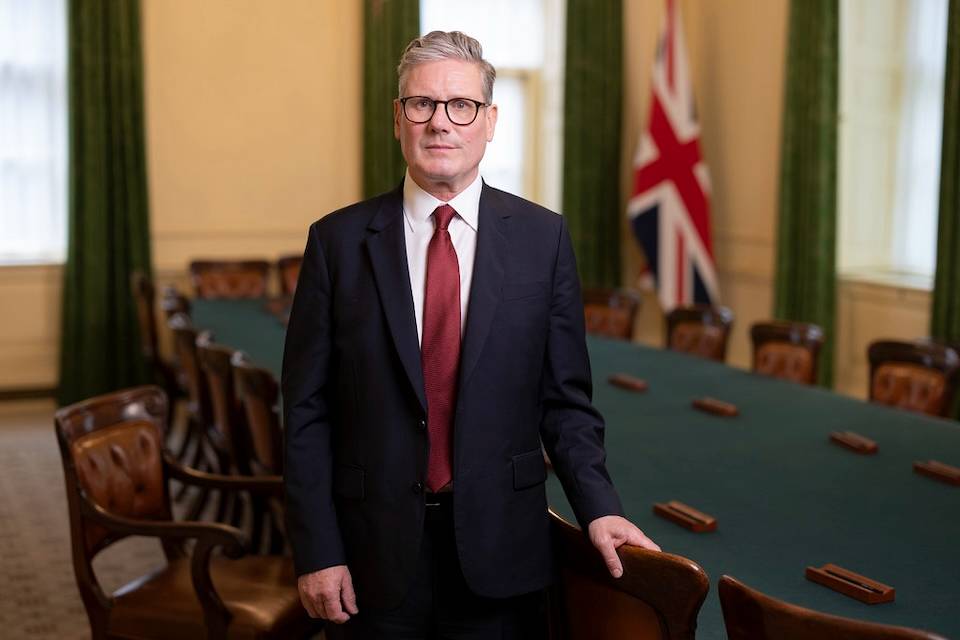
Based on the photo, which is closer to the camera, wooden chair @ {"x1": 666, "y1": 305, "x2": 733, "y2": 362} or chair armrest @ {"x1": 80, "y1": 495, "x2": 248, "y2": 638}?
chair armrest @ {"x1": 80, "y1": 495, "x2": 248, "y2": 638}

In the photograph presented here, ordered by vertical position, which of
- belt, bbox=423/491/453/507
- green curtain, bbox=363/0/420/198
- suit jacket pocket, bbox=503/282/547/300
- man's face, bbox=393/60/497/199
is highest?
green curtain, bbox=363/0/420/198

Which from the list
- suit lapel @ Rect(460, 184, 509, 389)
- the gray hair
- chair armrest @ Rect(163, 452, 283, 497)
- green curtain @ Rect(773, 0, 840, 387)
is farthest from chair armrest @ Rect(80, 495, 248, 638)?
green curtain @ Rect(773, 0, 840, 387)

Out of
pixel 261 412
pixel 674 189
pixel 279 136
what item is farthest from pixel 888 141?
pixel 261 412

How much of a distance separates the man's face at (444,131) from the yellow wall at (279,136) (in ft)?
19.5

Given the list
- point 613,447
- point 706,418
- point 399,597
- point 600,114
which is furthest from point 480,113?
point 600,114

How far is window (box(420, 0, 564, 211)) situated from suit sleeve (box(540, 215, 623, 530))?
6409 mm

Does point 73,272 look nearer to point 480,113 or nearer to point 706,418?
point 706,418

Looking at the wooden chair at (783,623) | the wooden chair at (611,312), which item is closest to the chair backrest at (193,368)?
the wooden chair at (611,312)

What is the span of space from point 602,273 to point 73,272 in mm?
3844

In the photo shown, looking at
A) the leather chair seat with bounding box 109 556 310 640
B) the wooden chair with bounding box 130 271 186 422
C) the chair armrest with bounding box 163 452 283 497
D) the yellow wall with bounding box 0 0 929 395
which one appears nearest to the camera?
the leather chair seat with bounding box 109 556 310 640

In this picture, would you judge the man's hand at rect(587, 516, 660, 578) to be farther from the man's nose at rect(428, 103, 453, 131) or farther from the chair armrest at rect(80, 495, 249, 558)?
the chair armrest at rect(80, 495, 249, 558)

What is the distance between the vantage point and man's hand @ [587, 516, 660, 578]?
5.56 ft

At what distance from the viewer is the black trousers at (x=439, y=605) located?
1.85 metres

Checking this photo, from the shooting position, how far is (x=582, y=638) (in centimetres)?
184
